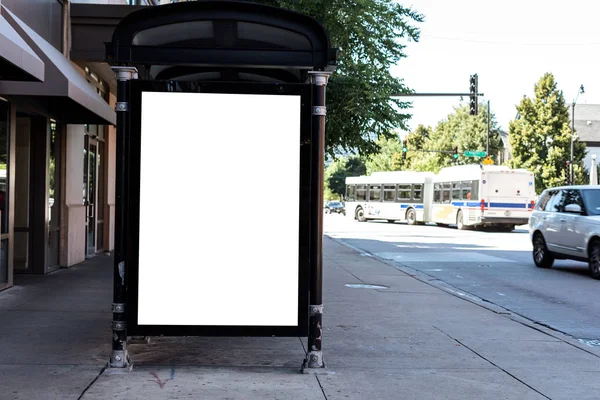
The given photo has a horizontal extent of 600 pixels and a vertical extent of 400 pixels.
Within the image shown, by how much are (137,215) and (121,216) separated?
13cm

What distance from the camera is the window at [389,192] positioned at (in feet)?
147

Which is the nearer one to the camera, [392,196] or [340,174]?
[392,196]

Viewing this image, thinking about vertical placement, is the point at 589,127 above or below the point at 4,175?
above

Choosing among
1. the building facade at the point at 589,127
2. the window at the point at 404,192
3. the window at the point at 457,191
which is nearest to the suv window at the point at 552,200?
the window at the point at 457,191

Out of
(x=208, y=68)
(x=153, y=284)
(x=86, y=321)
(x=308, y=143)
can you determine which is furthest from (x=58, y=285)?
(x=308, y=143)

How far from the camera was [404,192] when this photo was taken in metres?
44.0

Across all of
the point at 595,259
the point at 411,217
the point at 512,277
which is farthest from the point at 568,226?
the point at 411,217

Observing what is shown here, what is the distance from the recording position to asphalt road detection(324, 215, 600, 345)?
1034cm

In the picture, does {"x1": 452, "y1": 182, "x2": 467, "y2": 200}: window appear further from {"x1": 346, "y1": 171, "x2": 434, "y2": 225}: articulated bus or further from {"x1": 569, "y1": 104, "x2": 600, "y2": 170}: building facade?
{"x1": 569, "y1": 104, "x2": 600, "y2": 170}: building facade

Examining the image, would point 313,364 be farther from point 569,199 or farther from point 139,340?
point 569,199

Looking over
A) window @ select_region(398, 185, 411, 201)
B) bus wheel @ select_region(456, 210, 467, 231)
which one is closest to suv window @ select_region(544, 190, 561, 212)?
bus wheel @ select_region(456, 210, 467, 231)

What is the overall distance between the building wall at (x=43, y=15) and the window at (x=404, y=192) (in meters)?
32.2

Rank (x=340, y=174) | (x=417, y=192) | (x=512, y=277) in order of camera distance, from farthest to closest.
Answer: (x=340, y=174), (x=417, y=192), (x=512, y=277)

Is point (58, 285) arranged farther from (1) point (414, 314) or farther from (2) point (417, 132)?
(2) point (417, 132)
